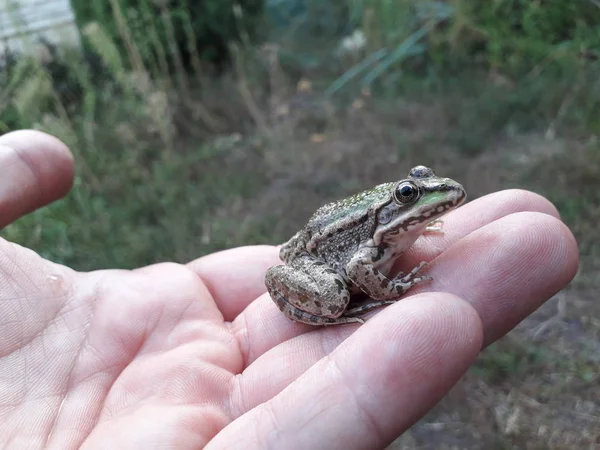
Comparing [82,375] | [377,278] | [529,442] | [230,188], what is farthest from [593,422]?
[230,188]

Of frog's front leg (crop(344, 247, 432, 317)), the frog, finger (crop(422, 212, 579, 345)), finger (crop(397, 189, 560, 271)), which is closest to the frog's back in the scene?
the frog

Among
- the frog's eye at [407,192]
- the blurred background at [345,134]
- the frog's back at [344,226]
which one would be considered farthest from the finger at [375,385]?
the blurred background at [345,134]

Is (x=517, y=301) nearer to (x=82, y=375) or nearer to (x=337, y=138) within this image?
(x=82, y=375)

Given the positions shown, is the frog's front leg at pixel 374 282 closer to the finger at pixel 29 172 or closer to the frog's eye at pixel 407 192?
the frog's eye at pixel 407 192

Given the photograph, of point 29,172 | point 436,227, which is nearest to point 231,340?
point 436,227

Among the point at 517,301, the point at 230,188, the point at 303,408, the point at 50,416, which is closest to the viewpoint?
the point at 303,408

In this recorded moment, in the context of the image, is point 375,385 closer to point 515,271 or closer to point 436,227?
point 515,271
